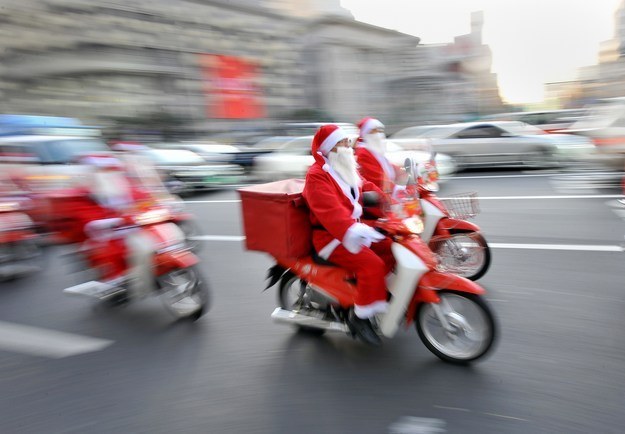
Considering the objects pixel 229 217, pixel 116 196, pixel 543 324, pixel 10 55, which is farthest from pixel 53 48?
pixel 543 324

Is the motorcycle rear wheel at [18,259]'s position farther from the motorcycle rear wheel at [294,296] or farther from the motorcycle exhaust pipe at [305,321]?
the motorcycle exhaust pipe at [305,321]

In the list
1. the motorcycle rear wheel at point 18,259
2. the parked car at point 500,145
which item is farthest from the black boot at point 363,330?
the parked car at point 500,145

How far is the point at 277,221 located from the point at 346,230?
23.1 inches

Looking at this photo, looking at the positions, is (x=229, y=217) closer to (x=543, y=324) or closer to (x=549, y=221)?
(x=549, y=221)

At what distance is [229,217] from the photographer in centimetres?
898

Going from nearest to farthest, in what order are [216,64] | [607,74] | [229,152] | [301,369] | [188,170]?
[301,369]
[188,170]
[229,152]
[216,64]
[607,74]

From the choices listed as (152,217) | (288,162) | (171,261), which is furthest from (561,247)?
(288,162)

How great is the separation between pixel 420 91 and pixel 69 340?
196ft

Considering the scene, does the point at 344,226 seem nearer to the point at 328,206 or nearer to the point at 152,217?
the point at 328,206

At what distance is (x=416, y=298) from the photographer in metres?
3.19

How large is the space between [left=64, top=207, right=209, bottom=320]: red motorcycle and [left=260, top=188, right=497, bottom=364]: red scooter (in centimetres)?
112

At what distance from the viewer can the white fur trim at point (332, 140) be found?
131 inches

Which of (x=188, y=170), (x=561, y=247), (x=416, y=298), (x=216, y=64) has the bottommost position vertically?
(x=561, y=247)

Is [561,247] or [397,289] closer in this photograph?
[397,289]
